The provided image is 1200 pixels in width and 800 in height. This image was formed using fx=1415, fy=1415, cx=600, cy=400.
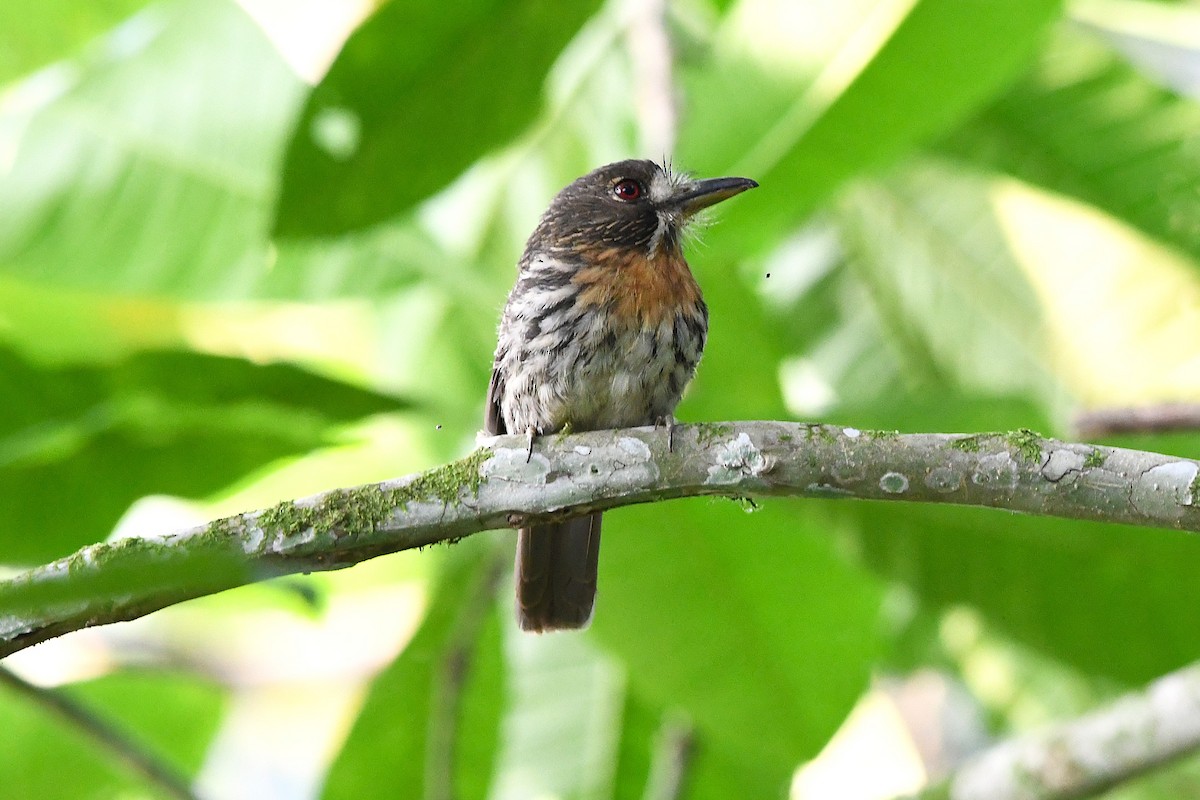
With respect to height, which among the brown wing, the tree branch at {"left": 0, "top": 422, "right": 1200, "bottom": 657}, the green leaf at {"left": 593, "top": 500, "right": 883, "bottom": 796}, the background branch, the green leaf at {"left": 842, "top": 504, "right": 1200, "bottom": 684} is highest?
the brown wing

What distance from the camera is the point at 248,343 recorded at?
4441 millimetres

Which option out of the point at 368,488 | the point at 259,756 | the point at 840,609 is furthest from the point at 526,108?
the point at 259,756

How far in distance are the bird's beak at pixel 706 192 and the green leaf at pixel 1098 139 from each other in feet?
3.86

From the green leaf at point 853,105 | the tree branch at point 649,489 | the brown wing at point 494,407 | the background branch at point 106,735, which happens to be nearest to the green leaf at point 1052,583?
the green leaf at point 853,105

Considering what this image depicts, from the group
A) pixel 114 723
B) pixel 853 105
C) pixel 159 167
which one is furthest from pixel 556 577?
pixel 159 167

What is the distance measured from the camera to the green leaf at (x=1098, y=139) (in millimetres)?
3553

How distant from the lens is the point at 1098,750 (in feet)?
8.86

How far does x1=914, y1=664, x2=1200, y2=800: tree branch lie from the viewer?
263 centimetres

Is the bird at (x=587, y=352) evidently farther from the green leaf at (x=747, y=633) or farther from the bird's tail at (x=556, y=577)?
the green leaf at (x=747, y=633)

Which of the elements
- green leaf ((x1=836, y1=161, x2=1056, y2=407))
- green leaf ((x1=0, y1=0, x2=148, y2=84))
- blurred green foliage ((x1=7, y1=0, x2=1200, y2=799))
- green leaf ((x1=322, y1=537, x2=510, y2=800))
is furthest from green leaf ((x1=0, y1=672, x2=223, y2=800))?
green leaf ((x1=836, y1=161, x2=1056, y2=407))

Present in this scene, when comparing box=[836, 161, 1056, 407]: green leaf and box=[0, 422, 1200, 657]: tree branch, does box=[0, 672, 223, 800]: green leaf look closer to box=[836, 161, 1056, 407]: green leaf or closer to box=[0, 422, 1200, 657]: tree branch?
box=[0, 422, 1200, 657]: tree branch

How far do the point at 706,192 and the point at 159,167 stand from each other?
161 centimetres

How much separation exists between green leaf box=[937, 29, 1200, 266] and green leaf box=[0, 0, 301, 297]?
1846 mm

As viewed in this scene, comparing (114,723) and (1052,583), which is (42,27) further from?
(1052,583)
